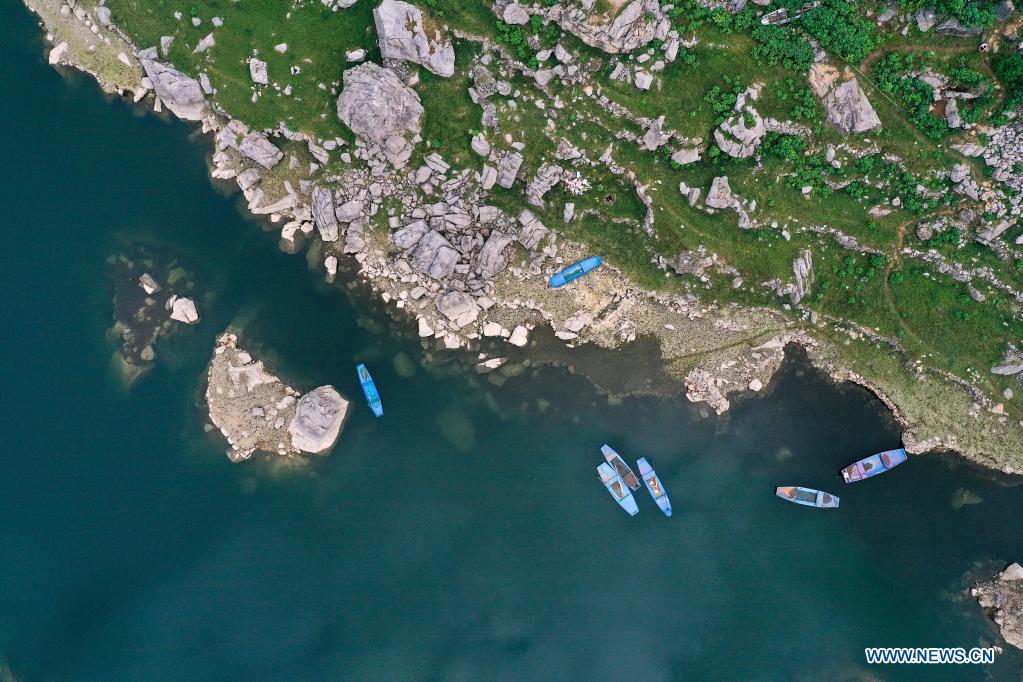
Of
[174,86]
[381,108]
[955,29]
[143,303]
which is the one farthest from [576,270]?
[143,303]

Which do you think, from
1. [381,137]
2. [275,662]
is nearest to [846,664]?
[275,662]

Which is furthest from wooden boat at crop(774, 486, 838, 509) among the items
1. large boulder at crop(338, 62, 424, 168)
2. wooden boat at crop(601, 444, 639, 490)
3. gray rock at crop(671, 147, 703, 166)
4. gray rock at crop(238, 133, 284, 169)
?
gray rock at crop(238, 133, 284, 169)

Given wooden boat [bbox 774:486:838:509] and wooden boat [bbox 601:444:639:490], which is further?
wooden boat [bbox 774:486:838:509]

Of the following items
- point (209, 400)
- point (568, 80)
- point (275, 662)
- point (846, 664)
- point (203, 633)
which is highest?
point (568, 80)

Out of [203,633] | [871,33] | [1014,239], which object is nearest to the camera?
[871,33]

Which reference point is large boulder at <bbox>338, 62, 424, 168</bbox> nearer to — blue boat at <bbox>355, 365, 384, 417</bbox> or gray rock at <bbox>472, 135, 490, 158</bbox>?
gray rock at <bbox>472, 135, 490, 158</bbox>

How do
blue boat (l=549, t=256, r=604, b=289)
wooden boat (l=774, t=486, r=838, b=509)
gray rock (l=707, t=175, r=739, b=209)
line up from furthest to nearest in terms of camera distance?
wooden boat (l=774, t=486, r=838, b=509)
blue boat (l=549, t=256, r=604, b=289)
gray rock (l=707, t=175, r=739, b=209)

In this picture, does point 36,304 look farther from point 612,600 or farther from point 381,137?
point 612,600
